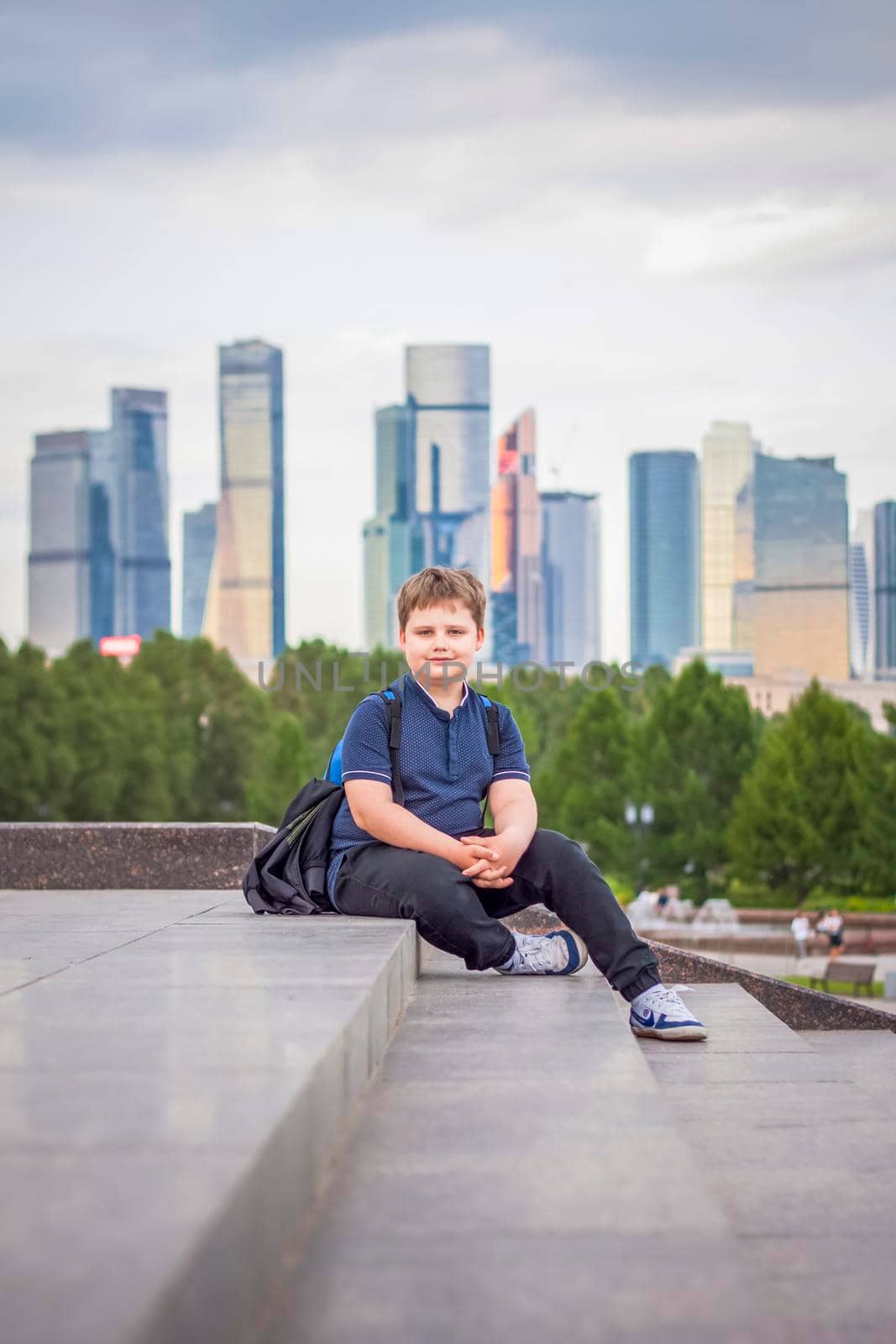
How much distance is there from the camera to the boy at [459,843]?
4.86 m

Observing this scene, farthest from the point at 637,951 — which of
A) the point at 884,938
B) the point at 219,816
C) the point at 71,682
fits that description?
the point at 219,816

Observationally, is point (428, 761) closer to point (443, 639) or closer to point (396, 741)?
point (396, 741)

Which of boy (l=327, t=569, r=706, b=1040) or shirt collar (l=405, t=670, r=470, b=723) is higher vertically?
shirt collar (l=405, t=670, r=470, b=723)

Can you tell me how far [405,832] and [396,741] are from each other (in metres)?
0.37

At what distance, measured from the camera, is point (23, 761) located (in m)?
42.1

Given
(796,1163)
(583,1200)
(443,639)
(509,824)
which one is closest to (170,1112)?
(583,1200)

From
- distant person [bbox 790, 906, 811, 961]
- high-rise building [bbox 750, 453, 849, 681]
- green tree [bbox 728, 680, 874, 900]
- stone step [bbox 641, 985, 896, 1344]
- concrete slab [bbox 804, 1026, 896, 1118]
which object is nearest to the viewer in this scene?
stone step [bbox 641, 985, 896, 1344]

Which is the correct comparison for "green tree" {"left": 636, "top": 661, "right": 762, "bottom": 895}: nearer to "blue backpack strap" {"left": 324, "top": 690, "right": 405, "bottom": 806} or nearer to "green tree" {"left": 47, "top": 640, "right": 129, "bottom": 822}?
Answer: "green tree" {"left": 47, "top": 640, "right": 129, "bottom": 822}

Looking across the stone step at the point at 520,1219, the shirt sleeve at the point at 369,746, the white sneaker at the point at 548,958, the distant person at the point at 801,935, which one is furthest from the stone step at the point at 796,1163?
the distant person at the point at 801,935

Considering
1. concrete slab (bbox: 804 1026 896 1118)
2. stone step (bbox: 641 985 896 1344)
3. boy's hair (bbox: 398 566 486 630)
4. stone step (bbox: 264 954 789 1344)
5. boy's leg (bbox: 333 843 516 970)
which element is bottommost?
concrete slab (bbox: 804 1026 896 1118)

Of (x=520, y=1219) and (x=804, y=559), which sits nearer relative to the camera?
(x=520, y=1219)

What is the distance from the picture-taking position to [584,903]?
491 cm

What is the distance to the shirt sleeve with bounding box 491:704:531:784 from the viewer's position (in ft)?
17.7

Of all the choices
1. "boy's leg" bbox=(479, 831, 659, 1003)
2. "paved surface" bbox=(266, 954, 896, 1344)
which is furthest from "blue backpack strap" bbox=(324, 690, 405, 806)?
"paved surface" bbox=(266, 954, 896, 1344)
